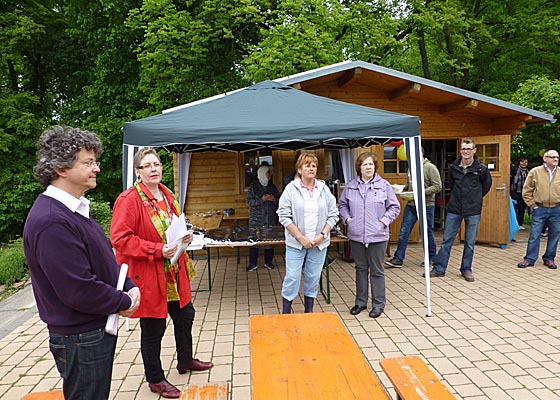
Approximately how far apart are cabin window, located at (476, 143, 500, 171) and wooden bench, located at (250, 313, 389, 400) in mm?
5811

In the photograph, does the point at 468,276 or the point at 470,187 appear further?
the point at 468,276

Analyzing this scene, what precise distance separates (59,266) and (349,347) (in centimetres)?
143

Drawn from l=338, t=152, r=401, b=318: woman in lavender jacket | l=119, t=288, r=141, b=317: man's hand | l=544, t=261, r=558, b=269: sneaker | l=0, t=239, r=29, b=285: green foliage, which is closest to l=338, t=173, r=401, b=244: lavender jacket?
l=338, t=152, r=401, b=318: woman in lavender jacket

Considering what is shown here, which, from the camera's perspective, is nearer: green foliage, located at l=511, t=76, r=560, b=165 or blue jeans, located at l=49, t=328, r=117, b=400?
blue jeans, located at l=49, t=328, r=117, b=400

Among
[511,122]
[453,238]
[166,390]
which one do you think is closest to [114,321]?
[166,390]

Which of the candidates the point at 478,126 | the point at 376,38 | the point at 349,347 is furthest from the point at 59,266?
the point at 376,38

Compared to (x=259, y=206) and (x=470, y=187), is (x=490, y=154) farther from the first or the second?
(x=259, y=206)

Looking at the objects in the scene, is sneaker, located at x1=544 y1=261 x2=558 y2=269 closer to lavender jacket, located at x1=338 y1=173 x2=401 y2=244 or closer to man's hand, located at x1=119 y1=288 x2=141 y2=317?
lavender jacket, located at x1=338 y1=173 x2=401 y2=244

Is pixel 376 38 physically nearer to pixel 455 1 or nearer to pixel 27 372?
pixel 455 1

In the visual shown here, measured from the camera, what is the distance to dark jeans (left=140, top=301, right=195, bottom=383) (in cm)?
265

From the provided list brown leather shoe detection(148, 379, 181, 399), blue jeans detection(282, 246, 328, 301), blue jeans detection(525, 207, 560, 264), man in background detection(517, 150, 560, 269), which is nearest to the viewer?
brown leather shoe detection(148, 379, 181, 399)

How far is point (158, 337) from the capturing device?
8.78ft

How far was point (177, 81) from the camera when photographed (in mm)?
12164

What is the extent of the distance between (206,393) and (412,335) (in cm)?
236
